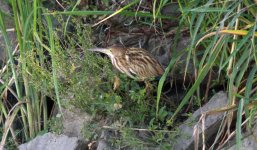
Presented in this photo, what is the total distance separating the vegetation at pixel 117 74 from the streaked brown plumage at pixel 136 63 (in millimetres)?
71

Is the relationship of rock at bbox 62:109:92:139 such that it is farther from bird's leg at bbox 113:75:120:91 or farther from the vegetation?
bird's leg at bbox 113:75:120:91

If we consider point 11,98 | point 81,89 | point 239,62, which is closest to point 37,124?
point 11,98

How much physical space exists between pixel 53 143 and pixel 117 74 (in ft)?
2.05

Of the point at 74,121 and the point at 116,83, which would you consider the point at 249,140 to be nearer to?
the point at 116,83

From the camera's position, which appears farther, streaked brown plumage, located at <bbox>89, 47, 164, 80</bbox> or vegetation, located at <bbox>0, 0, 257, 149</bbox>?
streaked brown plumage, located at <bbox>89, 47, 164, 80</bbox>

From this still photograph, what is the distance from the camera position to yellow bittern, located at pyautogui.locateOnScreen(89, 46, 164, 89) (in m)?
4.62

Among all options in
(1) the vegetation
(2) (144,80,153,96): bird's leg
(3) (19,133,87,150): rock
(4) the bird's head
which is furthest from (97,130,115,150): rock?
(4) the bird's head

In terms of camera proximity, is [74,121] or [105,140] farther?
[74,121]

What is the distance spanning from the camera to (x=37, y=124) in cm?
516

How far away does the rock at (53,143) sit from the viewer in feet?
15.3

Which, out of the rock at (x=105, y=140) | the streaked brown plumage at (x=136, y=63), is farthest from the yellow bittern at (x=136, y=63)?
the rock at (x=105, y=140)

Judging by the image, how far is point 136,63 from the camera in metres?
4.64

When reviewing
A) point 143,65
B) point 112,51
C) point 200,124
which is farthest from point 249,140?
point 112,51

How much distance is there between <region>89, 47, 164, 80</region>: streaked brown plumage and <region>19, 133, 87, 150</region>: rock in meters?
0.53
